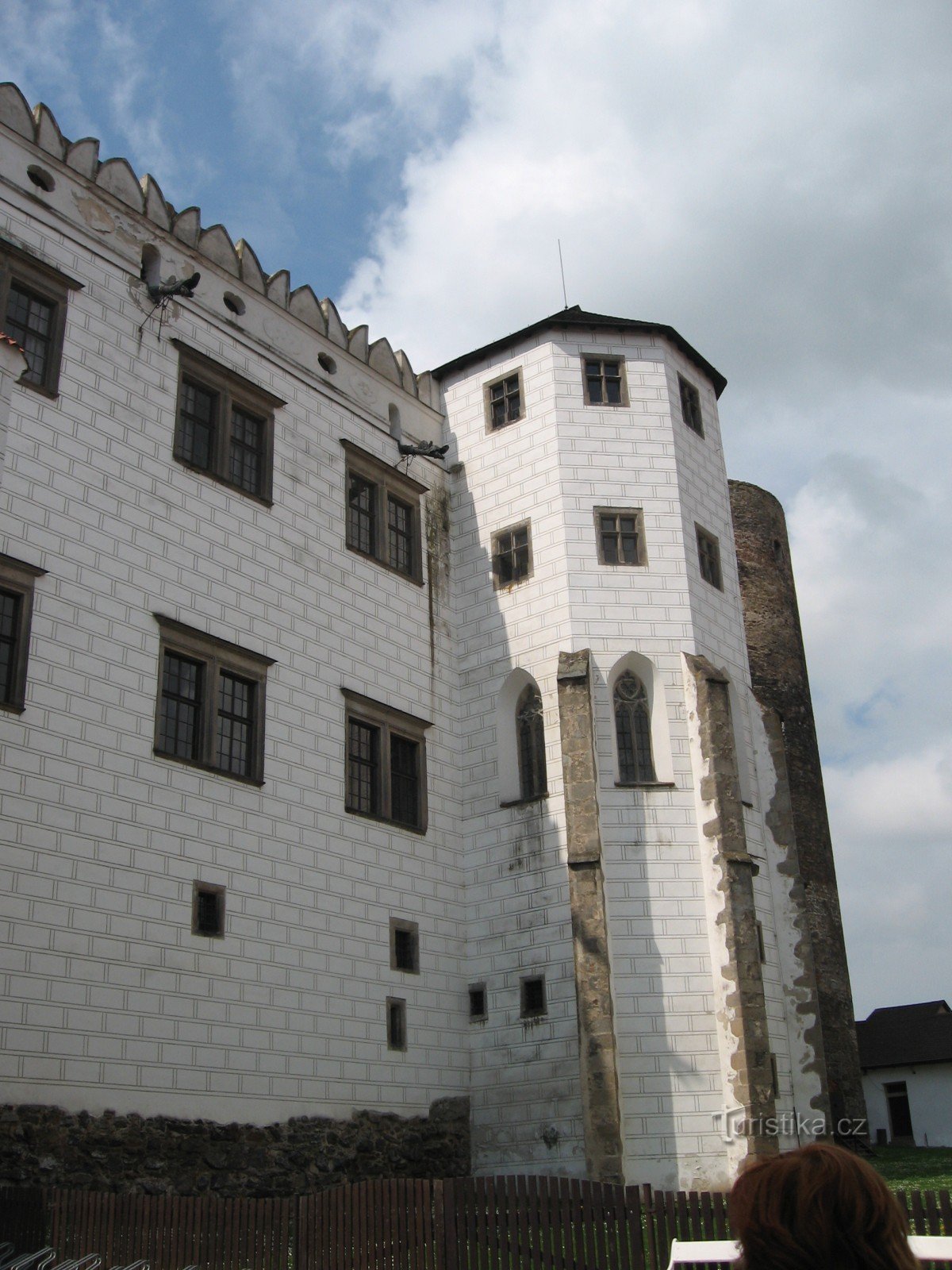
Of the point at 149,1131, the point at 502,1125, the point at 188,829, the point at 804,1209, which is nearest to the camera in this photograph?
the point at 804,1209

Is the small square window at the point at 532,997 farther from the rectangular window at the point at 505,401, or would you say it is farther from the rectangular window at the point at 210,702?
the rectangular window at the point at 505,401

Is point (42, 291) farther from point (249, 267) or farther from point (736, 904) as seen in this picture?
point (736, 904)

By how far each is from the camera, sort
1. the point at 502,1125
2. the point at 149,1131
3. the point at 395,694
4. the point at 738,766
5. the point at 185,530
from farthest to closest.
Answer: the point at 738,766, the point at 395,694, the point at 502,1125, the point at 185,530, the point at 149,1131

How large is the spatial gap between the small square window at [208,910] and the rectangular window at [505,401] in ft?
39.0

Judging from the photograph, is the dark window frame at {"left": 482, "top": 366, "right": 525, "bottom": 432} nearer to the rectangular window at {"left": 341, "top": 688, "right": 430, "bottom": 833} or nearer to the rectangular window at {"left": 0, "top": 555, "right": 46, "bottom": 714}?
the rectangular window at {"left": 341, "top": 688, "right": 430, "bottom": 833}

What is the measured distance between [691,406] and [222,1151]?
16986 mm

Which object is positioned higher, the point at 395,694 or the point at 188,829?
the point at 395,694

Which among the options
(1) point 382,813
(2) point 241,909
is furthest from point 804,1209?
(1) point 382,813

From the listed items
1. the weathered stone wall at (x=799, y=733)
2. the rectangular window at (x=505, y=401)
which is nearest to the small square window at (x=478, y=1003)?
the weathered stone wall at (x=799, y=733)

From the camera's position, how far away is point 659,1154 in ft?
63.0

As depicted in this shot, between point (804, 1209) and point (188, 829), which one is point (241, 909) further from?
point (804, 1209)

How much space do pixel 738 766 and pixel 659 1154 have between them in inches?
284

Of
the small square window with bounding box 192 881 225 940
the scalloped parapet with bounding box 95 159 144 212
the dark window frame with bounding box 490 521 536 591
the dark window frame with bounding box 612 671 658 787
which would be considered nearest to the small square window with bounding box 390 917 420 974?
the small square window with bounding box 192 881 225 940

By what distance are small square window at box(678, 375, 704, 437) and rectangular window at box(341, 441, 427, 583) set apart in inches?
227
